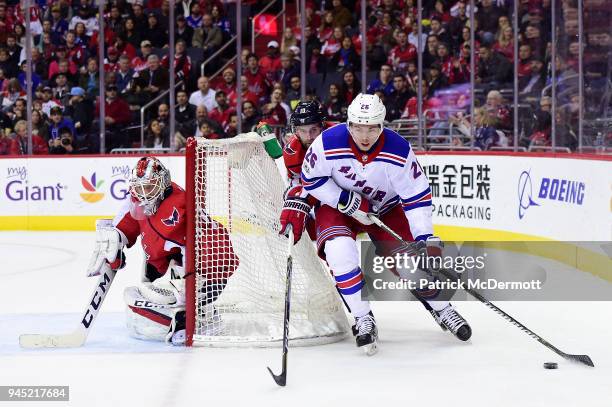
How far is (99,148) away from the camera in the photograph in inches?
444

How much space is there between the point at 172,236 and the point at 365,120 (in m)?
1.01

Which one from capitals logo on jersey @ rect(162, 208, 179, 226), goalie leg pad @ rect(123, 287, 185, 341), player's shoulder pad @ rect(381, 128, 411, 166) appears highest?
player's shoulder pad @ rect(381, 128, 411, 166)

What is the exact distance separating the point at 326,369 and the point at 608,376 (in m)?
1.06

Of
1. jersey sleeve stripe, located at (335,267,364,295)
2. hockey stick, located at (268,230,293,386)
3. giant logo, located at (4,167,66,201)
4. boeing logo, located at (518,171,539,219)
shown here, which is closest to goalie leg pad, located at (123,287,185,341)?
Answer: hockey stick, located at (268,230,293,386)

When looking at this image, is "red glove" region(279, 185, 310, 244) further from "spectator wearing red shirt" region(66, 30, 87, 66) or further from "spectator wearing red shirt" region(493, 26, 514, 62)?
"spectator wearing red shirt" region(66, 30, 87, 66)

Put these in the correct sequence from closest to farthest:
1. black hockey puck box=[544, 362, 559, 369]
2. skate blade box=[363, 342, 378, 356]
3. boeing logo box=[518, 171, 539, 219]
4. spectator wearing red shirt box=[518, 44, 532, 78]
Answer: black hockey puck box=[544, 362, 559, 369] < skate blade box=[363, 342, 378, 356] < boeing logo box=[518, 171, 539, 219] < spectator wearing red shirt box=[518, 44, 532, 78]

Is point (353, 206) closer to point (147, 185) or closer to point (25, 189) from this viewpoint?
point (147, 185)

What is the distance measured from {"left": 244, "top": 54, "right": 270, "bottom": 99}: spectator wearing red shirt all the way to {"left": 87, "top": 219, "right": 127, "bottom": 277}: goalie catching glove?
19.9 ft

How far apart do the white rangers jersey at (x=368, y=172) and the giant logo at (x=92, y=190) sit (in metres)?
6.53

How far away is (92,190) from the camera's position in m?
11.3

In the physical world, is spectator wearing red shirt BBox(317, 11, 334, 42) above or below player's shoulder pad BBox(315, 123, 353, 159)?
above

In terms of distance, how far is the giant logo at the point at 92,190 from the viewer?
11.3 m

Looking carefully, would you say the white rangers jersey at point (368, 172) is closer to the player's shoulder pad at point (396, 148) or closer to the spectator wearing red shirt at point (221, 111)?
the player's shoulder pad at point (396, 148)

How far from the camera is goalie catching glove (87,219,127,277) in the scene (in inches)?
200
